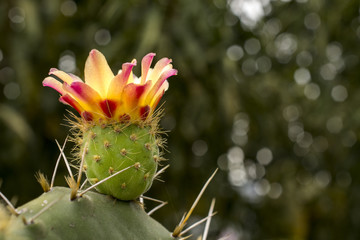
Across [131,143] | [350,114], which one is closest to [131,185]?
[131,143]

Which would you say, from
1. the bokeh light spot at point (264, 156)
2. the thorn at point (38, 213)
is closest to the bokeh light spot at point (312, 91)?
the bokeh light spot at point (264, 156)

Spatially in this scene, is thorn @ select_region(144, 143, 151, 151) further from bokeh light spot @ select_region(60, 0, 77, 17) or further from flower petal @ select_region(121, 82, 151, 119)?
bokeh light spot @ select_region(60, 0, 77, 17)

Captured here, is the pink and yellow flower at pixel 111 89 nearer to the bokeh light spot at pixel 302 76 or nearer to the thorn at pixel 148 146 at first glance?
the thorn at pixel 148 146

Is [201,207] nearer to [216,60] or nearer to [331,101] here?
[216,60]

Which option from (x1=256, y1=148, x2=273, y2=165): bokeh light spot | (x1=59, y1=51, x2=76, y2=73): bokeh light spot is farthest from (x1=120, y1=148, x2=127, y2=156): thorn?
(x1=256, y1=148, x2=273, y2=165): bokeh light spot

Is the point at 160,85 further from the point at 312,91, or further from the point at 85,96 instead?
the point at 312,91

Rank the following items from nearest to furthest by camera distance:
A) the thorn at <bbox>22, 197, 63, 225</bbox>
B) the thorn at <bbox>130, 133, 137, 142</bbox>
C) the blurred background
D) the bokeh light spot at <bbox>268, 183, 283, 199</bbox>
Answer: the thorn at <bbox>22, 197, 63, 225</bbox> < the thorn at <bbox>130, 133, 137, 142</bbox> < the blurred background < the bokeh light spot at <bbox>268, 183, 283, 199</bbox>

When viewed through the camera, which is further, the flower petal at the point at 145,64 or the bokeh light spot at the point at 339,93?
the bokeh light spot at the point at 339,93
